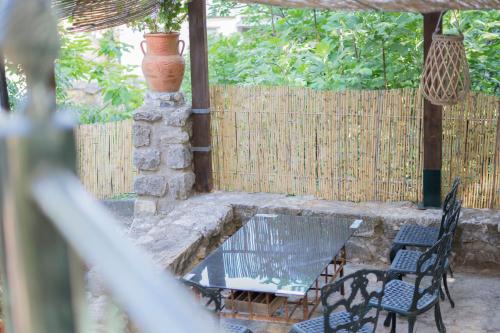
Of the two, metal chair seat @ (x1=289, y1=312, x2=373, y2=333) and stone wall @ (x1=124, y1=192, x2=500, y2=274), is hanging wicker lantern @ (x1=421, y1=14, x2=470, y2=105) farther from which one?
metal chair seat @ (x1=289, y1=312, x2=373, y2=333)

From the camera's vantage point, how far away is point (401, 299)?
453cm

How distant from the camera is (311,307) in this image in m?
5.20

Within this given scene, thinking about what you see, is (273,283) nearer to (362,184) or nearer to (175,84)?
(362,184)

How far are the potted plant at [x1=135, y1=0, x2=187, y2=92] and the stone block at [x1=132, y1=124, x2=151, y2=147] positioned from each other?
338 mm

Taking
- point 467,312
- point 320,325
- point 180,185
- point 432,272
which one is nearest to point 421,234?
point 467,312

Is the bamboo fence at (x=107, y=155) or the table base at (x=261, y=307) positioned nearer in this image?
the table base at (x=261, y=307)

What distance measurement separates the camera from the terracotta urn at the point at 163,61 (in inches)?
250

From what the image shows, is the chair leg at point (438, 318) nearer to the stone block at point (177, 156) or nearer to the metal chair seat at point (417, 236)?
the metal chair seat at point (417, 236)

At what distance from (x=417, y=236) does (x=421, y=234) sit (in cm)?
5

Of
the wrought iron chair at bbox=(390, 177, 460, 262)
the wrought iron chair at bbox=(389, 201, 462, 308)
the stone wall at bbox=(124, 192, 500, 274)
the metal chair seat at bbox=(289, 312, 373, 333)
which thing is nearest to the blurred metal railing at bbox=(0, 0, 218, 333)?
the metal chair seat at bbox=(289, 312, 373, 333)

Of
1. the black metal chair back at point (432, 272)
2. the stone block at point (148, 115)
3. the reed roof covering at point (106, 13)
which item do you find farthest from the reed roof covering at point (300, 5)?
the black metal chair back at point (432, 272)

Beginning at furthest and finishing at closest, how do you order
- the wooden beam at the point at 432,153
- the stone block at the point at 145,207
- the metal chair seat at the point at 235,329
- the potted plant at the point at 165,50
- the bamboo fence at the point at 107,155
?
the bamboo fence at the point at 107,155 < the stone block at the point at 145,207 < the potted plant at the point at 165,50 < the wooden beam at the point at 432,153 < the metal chair seat at the point at 235,329

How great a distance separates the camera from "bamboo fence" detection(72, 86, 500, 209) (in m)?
5.97

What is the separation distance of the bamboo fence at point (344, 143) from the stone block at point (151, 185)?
51 centimetres
